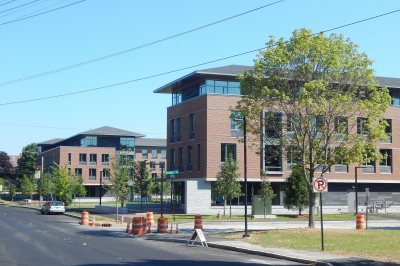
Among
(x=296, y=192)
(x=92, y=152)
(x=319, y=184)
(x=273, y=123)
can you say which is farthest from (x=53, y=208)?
(x=92, y=152)

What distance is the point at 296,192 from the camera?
5272 centimetres

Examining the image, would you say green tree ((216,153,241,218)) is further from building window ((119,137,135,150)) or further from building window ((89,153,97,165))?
building window ((119,137,135,150))

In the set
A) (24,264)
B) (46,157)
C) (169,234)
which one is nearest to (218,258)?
(24,264)

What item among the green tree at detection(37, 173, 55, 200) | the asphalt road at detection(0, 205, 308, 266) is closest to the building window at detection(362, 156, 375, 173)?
the green tree at detection(37, 173, 55, 200)

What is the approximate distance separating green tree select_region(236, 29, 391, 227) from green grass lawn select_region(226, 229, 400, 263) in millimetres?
3640

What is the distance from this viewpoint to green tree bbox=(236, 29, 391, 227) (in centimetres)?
3066

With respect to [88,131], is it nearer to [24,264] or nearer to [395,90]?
[395,90]

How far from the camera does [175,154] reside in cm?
6450

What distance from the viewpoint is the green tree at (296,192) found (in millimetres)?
52469

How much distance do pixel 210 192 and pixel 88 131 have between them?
5510 cm

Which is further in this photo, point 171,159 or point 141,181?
point 141,181

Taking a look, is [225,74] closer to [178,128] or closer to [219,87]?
[219,87]

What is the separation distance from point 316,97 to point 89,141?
82.2 metres

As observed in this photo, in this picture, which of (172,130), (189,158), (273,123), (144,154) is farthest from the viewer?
(144,154)
